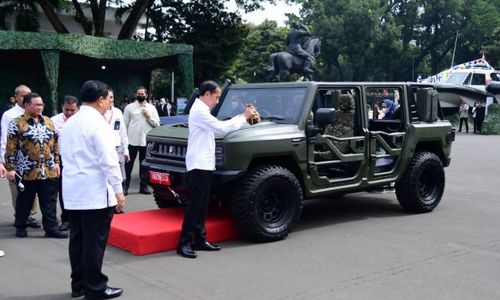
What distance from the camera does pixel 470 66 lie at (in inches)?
1252

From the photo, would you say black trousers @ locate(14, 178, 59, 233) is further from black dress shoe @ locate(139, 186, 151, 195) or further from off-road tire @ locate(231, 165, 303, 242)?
black dress shoe @ locate(139, 186, 151, 195)

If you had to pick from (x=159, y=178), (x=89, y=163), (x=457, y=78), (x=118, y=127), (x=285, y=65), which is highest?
(x=457, y=78)

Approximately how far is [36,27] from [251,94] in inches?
875

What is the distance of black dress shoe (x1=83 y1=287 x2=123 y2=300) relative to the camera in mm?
4473

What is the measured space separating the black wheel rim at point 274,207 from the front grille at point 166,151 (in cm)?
105

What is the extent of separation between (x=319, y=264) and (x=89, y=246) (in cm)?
227

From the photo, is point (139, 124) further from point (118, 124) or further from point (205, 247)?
point (205, 247)

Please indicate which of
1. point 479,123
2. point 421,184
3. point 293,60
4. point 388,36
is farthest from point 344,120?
point 388,36

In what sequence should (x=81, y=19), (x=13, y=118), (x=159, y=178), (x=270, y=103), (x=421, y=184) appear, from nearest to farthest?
1. (x=159, y=178)
2. (x=13, y=118)
3. (x=270, y=103)
4. (x=421, y=184)
5. (x=81, y=19)

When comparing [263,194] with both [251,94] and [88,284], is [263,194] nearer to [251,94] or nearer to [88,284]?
[251,94]

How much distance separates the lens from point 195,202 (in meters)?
5.68

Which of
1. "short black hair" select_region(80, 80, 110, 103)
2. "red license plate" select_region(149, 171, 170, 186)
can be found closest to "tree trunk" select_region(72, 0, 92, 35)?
"red license plate" select_region(149, 171, 170, 186)

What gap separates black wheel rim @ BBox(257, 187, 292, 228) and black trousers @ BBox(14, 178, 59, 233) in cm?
248

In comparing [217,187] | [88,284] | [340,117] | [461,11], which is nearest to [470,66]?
[461,11]
